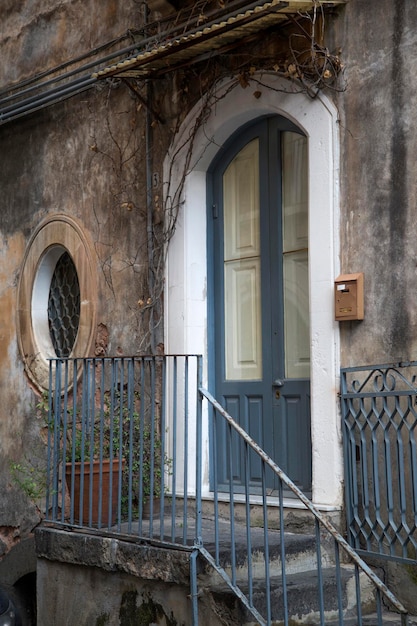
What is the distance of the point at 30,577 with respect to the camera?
868 centimetres

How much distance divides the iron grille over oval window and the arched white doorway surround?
1.58 m

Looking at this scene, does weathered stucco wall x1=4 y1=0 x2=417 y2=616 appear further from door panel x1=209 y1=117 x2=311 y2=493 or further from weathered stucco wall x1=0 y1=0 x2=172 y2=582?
door panel x1=209 y1=117 x2=311 y2=493

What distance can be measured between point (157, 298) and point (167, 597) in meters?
2.74

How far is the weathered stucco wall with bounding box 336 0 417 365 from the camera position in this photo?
19.8ft

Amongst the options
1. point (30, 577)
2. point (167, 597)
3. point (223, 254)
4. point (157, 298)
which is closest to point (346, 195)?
point (223, 254)

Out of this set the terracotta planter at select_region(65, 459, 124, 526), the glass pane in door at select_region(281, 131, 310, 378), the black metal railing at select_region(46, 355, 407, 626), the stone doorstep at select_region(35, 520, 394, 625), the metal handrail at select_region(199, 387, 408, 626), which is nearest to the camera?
the metal handrail at select_region(199, 387, 408, 626)

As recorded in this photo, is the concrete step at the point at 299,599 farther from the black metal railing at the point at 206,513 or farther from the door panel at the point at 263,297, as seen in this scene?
the door panel at the point at 263,297

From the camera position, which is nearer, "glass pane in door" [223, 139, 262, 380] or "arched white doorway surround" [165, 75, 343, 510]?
"arched white doorway surround" [165, 75, 343, 510]

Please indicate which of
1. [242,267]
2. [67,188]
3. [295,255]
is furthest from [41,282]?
[295,255]

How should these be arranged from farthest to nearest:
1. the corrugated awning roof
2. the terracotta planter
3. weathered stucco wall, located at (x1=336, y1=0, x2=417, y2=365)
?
1. the terracotta planter
2. the corrugated awning roof
3. weathered stucco wall, located at (x1=336, y1=0, x2=417, y2=365)

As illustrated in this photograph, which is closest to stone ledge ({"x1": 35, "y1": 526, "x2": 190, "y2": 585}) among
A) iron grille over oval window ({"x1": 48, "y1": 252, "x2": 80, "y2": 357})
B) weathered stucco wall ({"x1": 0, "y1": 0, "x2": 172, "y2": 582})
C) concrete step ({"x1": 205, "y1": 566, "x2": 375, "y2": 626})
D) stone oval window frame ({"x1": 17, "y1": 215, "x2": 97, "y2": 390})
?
concrete step ({"x1": 205, "y1": 566, "x2": 375, "y2": 626})

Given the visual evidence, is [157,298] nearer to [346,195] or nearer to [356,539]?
[346,195]

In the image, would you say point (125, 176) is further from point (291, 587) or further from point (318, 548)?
point (318, 548)

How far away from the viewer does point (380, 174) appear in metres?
6.19
